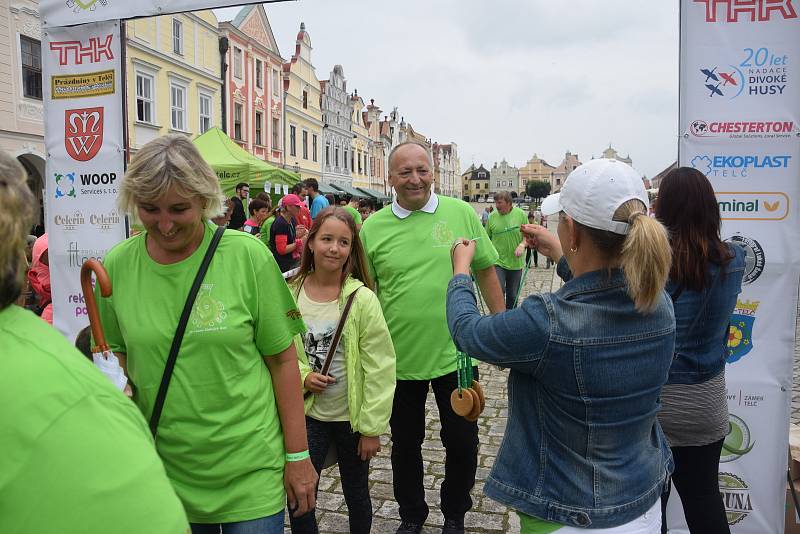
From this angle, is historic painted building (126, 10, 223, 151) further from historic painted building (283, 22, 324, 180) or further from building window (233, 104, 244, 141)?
historic painted building (283, 22, 324, 180)

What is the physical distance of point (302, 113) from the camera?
39.0 meters

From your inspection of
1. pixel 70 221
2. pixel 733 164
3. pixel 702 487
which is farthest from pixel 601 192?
pixel 70 221

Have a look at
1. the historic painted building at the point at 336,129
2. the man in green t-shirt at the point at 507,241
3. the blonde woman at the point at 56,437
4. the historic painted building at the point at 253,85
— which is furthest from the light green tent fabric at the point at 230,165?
the historic painted building at the point at 336,129

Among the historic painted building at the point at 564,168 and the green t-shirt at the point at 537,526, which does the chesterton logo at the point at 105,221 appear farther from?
the historic painted building at the point at 564,168

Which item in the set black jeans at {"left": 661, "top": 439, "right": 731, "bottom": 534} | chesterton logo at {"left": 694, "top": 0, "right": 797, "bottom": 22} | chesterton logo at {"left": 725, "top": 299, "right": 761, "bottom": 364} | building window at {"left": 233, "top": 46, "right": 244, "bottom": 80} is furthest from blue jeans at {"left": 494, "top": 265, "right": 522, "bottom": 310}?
building window at {"left": 233, "top": 46, "right": 244, "bottom": 80}

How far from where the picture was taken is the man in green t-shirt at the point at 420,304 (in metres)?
3.34

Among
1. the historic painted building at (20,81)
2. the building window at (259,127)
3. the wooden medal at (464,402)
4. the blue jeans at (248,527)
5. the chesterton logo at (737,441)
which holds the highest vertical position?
the building window at (259,127)

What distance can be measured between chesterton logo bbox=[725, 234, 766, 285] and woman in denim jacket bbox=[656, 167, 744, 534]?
2.78 ft

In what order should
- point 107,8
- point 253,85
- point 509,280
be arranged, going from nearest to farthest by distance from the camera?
1. point 107,8
2. point 509,280
3. point 253,85

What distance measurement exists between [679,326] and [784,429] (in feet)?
4.61

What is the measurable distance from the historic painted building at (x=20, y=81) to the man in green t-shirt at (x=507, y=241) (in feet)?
40.2

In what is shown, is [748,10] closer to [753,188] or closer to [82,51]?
[753,188]

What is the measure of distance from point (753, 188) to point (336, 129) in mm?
47168

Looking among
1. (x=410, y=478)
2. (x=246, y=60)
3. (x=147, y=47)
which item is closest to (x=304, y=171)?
(x=246, y=60)
